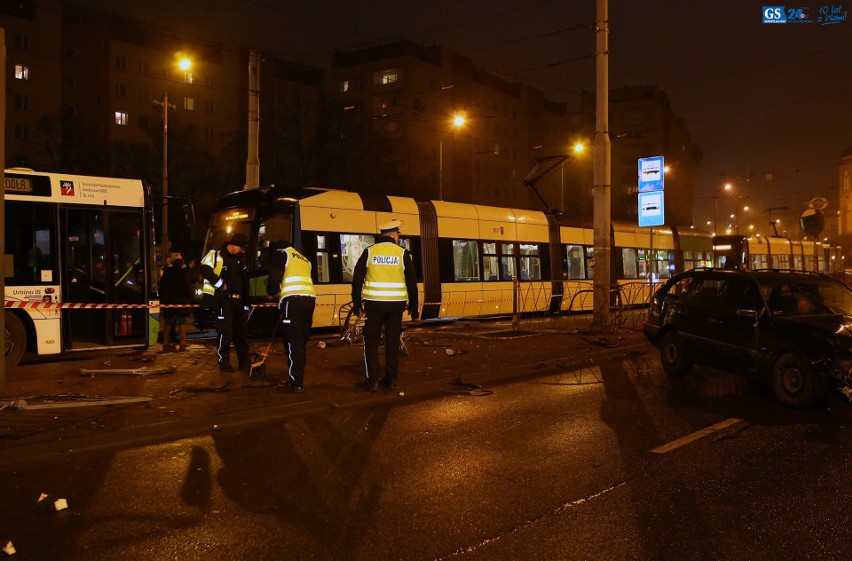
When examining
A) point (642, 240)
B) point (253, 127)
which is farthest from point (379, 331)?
point (642, 240)

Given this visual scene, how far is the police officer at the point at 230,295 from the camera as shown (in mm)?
9281

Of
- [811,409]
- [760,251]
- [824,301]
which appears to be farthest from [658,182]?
[760,251]

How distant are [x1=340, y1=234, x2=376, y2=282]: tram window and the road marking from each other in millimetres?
9648

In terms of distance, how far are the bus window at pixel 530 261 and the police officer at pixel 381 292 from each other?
1273 centimetres

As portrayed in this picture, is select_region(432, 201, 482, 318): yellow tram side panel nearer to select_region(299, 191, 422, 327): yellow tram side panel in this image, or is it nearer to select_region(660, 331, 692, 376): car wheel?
select_region(299, 191, 422, 327): yellow tram side panel

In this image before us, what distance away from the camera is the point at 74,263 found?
11.0 m

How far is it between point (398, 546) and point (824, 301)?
7252 millimetres

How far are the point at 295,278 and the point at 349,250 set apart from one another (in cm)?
752

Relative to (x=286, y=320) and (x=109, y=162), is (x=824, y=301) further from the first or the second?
(x=109, y=162)

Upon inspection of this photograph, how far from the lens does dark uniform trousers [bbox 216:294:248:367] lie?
9.38 metres

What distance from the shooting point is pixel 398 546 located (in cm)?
400

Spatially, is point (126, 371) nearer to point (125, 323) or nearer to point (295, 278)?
point (125, 323)

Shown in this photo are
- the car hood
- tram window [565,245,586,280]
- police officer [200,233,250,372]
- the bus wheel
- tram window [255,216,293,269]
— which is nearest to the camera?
the car hood

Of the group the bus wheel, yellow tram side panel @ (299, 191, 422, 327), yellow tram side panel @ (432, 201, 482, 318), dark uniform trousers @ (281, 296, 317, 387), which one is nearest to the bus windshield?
yellow tram side panel @ (299, 191, 422, 327)
